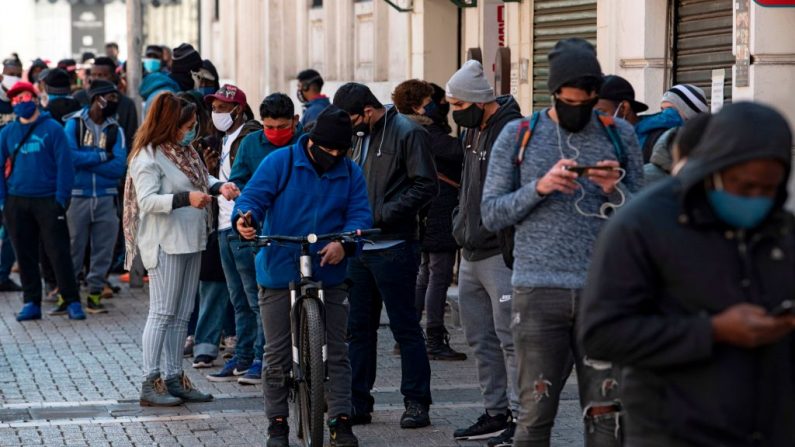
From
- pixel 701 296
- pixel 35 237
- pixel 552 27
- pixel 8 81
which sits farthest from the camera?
pixel 8 81

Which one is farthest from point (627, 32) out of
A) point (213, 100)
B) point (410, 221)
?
point (410, 221)

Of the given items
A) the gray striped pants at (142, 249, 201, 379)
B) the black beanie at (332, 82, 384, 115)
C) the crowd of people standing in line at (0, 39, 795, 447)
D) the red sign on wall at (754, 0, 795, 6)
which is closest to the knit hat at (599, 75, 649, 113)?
the crowd of people standing in line at (0, 39, 795, 447)

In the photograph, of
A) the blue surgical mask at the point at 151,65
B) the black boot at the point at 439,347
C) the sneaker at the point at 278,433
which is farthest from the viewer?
the blue surgical mask at the point at 151,65

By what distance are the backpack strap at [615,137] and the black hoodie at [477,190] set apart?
5.42ft

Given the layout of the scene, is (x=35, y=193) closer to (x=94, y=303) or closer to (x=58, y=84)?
(x=94, y=303)

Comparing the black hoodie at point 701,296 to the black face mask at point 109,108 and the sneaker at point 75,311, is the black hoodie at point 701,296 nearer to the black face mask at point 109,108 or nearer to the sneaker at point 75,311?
the sneaker at point 75,311

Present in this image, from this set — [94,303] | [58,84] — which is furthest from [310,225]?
[58,84]

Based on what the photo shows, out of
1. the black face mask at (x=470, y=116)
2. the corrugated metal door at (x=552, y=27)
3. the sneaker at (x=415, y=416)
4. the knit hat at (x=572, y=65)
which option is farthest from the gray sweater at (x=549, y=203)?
the corrugated metal door at (x=552, y=27)

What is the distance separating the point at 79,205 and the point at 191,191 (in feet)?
18.2

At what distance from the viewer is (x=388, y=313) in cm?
881

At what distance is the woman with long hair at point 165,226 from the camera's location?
372 inches

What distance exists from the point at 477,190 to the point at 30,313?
6.71 meters

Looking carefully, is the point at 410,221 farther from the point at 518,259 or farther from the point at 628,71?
the point at 628,71

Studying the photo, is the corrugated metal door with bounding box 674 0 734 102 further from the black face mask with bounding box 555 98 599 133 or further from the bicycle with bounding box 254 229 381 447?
the black face mask with bounding box 555 98 599 133
